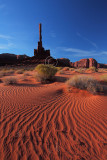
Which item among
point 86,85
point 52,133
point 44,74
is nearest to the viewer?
point 52,133

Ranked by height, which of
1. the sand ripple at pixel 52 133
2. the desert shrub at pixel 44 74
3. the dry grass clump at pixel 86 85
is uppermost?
the desert shrub at pixel 44 74

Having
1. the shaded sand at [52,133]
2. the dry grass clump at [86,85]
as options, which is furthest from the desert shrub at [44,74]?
the shaded sand at [52,133]

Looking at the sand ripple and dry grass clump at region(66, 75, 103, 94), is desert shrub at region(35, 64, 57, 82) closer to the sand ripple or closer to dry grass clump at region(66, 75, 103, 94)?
dry grass clump at region(66, 75, 103, 94)

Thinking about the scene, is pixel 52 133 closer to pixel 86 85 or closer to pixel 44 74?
pixel 86 85

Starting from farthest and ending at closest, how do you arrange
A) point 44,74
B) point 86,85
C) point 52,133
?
point 44,74, point 86,85, point 52,133

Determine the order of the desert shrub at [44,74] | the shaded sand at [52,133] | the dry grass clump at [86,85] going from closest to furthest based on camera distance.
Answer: the shaded sand at [52,133] → the dry grass clump at [86,85] → the desert shrub at [44,74]

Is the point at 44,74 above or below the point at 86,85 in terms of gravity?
above

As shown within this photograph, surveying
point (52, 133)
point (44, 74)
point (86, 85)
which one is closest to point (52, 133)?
point (52, 133)

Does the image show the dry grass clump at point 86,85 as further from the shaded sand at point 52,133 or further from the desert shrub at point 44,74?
the desert shrub at point 44,74

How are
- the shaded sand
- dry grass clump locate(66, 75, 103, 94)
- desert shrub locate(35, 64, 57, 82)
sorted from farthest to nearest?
desert shrub locate(35, 64, 57, 82) < dry grass clump locate(66, 75, 103, 94) < the shaded sand

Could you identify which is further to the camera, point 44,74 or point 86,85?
point 44,74

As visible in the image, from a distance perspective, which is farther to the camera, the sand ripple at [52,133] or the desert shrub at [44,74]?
the desert shrub at [44,74]

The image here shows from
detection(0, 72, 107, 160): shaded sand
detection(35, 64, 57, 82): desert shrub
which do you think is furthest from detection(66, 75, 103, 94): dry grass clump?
detection(35, 64, 57, 82): desert shrub

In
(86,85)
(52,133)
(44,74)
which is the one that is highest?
(44,74)
